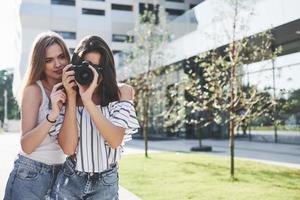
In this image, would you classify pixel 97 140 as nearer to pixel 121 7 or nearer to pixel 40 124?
pixel 40 124

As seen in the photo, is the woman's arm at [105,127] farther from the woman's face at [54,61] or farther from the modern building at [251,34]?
the modern building at [251,34]

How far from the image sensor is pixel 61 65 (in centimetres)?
265

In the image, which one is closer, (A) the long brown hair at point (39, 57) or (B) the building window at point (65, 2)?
(A) the long brown hair at point (39, 57)

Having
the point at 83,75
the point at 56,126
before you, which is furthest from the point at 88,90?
the point at 56,126

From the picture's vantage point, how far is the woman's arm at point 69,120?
2.29 m

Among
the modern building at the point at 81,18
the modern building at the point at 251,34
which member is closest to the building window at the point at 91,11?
the modern building at the point at 81,18

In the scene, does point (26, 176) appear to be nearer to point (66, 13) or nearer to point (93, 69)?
point (93, 69)

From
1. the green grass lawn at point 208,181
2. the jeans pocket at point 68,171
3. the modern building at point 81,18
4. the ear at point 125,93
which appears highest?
the modern building at point 81,18

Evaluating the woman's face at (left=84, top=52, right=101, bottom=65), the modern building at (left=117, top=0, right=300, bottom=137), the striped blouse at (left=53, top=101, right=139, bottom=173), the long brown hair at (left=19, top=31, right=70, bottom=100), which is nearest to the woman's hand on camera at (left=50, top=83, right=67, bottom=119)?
the striped blouse at (left=53, top=101, right=139, bottom=173)

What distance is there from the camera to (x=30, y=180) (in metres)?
2.54

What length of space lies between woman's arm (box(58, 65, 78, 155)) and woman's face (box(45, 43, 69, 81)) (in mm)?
359

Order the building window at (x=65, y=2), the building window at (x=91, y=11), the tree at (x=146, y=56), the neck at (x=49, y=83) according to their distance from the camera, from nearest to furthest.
→ the neck at (x=49, y=83) → the tree at (x=146, y=56) → the building window at (x=65, y=2) → the building window at (x=91, y=11)

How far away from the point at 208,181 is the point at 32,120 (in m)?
6.57

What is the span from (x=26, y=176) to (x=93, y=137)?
1.68 ft
